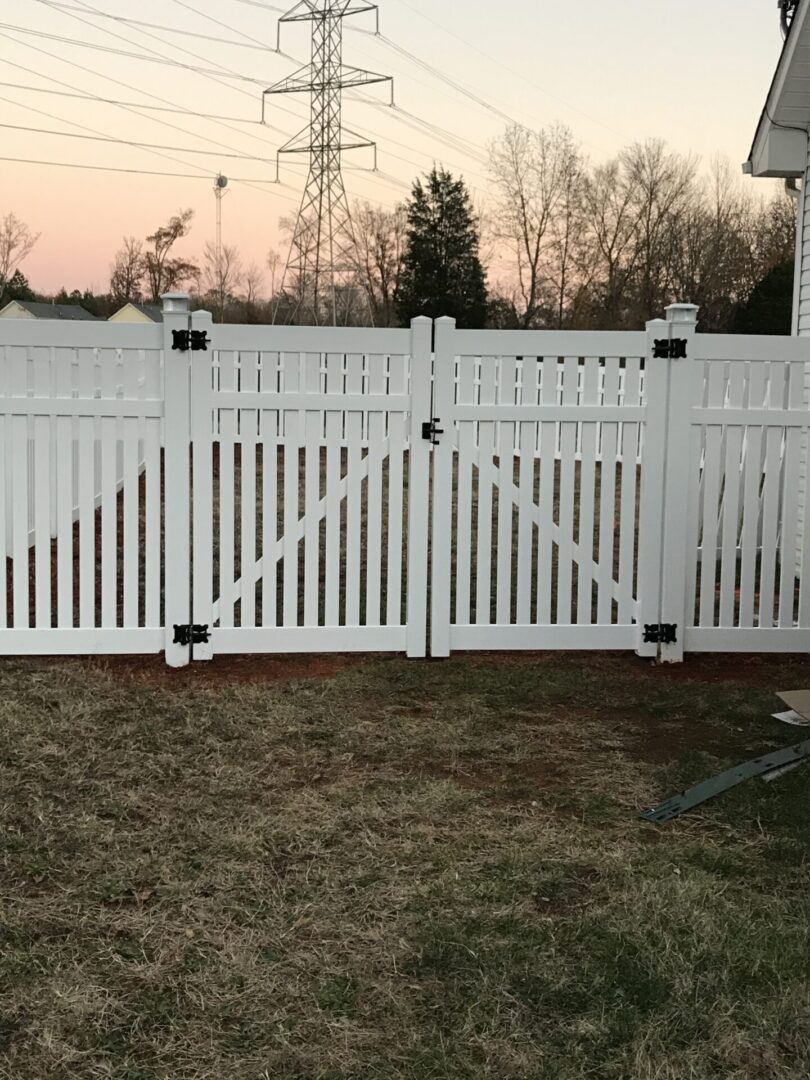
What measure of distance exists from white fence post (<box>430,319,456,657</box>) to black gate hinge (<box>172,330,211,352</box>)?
3.89 feet

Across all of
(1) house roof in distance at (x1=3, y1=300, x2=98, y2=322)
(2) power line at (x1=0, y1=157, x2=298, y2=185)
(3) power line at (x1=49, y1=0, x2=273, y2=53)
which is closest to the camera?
(3) power line at (x1=49, y1=0, x2=273, y2=53)

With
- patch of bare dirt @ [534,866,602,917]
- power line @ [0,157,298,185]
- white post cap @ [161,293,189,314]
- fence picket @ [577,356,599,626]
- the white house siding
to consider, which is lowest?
patch of bare dirt @ [534,866,602,917]

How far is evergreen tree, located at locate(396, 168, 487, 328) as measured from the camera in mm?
43469

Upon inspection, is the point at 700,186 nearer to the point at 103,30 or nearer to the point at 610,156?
the point at 610,156

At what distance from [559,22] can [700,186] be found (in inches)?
394

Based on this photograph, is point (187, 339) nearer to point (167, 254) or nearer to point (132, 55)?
point (167, 254)

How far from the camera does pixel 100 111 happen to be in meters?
39.8

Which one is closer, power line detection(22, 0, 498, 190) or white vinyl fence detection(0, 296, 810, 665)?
white vinyl fence detection(0, 296, 810, 665)

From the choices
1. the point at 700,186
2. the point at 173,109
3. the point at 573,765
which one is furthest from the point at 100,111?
the point at 573,765

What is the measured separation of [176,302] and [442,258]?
1619 inches

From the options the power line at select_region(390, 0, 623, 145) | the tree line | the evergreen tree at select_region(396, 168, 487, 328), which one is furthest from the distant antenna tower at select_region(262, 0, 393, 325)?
the power line at select_region(390, 0, 623, 145)

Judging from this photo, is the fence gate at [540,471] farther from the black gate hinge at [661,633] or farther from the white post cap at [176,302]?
the white post cap at [176,302]

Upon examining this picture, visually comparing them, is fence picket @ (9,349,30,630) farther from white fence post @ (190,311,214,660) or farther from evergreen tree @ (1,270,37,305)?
evergreen tree @ (1,270,37,305)

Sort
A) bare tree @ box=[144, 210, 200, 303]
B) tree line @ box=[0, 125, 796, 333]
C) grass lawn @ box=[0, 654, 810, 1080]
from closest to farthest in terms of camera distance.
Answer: grass lawn @ box=[0, 654, 810, 1080]
tree line @ box=[0, 125, 796, 333]
bare tree @ box=[144, 210, 200, 303]
